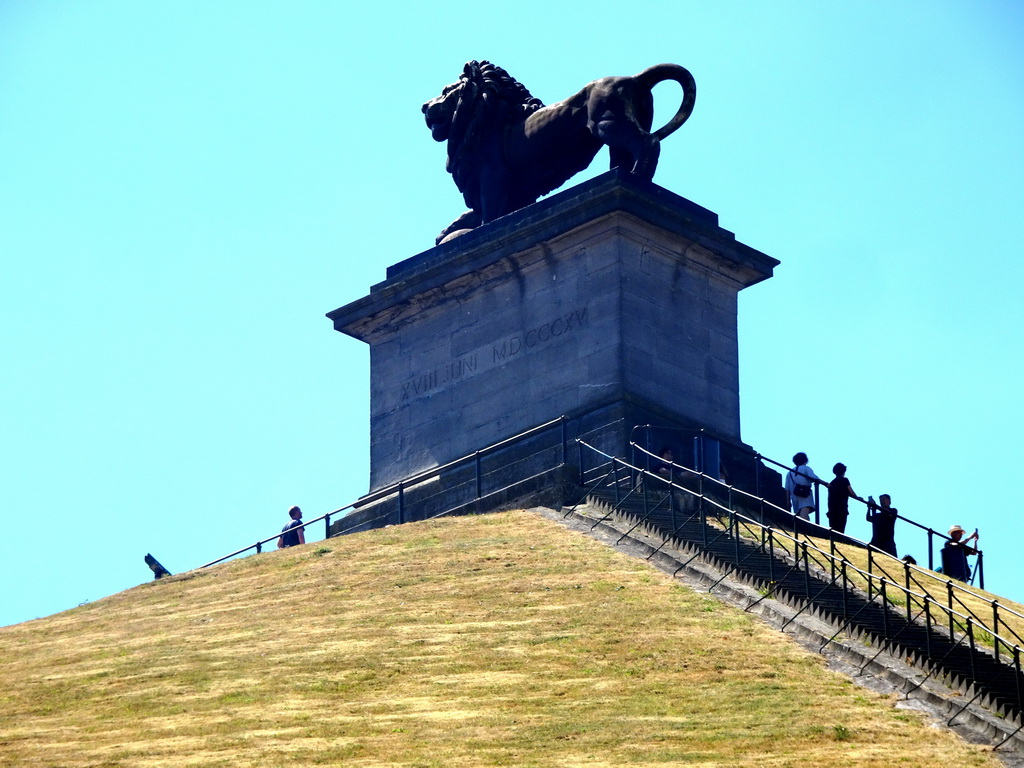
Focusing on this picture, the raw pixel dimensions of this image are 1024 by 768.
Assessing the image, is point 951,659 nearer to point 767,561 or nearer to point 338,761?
point 767,561

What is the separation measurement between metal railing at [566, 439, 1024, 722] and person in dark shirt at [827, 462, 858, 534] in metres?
0.53

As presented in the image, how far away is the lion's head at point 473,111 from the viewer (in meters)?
40.2

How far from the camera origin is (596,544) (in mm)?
31453

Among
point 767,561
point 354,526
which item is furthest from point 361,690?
point 354,526

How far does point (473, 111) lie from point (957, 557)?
12.1 metres

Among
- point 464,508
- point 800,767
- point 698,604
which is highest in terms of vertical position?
point 464,508

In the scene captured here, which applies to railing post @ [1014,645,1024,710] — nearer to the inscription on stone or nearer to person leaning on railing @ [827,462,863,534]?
person leaning on railing @ [827,462,863,534]

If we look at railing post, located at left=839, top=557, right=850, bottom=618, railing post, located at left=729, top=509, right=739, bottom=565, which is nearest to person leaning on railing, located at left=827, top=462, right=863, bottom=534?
railing post, located at left=729, top=509, right=739, bottom=565

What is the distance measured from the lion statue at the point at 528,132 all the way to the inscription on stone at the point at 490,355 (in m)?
2.41

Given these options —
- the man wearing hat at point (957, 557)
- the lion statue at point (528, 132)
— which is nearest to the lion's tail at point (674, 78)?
the lion statue at point (528, 132)

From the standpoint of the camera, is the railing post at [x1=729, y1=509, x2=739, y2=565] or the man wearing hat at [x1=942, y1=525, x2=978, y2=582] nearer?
the railing post at [x1=729, y1=509, x2=739, y2=565]

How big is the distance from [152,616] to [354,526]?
26.2 ft

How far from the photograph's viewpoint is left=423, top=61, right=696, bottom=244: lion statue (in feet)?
125

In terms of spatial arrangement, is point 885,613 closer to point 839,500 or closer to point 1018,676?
point 1018,676
